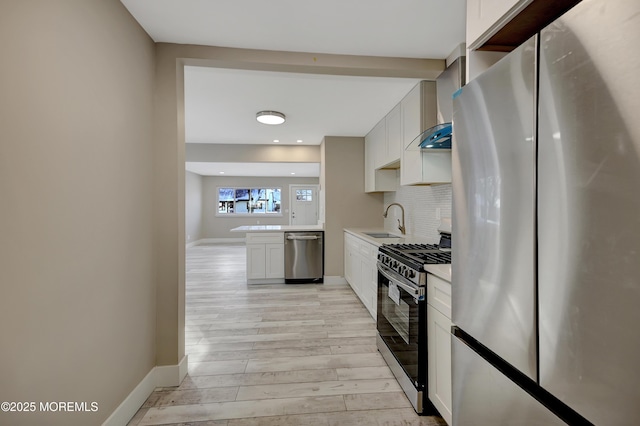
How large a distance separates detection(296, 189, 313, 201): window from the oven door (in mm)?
7748

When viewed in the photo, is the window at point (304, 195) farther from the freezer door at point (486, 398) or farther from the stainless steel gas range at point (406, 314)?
the freezer door at point (486, 398)

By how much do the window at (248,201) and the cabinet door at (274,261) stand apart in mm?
5601

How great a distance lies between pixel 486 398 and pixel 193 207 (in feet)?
30.0

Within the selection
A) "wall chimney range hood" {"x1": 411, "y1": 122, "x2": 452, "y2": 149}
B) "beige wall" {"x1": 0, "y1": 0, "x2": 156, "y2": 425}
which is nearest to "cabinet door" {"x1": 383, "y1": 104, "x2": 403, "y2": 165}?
"wall chimney range hood" {"x1": 411, "y1": 122, "x2": 452, "y2": 149}

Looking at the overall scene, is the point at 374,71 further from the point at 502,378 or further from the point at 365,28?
the point at 502,378

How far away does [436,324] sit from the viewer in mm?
1574

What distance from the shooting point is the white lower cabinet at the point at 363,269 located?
2.91m

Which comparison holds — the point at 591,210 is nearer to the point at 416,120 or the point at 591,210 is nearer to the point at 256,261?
the point at 416,120

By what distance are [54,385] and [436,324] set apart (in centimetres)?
182

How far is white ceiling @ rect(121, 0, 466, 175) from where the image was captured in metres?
1.62

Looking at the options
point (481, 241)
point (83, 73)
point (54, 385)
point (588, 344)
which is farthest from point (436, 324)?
point (83, 73)

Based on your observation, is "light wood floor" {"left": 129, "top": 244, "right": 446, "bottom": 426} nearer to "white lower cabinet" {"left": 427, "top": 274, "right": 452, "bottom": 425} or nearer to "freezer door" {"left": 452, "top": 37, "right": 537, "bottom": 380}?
"white lower cabinet" {"left": 427, "top": 274, "right": 452, "bottom": 425}

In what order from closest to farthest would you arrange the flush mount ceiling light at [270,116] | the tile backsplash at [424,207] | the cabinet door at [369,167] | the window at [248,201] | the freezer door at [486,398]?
the freezer door at [486,398] → the tile backsplash at [424,207] → the flush mount ceiling light at [270,116] → the cabinet door at [369,167] → the window at [248,201]


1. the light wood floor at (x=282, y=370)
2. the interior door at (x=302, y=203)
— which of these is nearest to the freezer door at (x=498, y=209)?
the light wood floor at (x=282, y=370)
